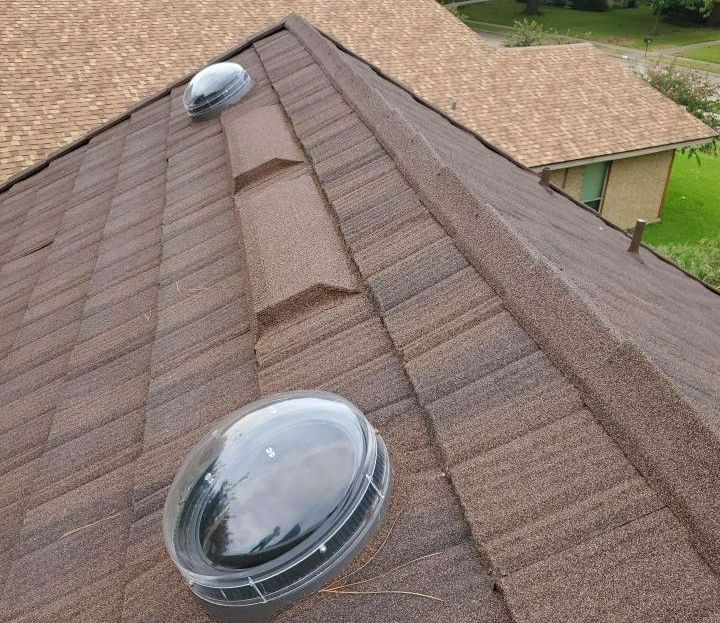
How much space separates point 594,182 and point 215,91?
1392 cm

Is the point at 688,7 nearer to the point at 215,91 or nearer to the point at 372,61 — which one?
the point at 372,61

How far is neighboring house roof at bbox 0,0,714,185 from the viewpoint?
41.7 ft

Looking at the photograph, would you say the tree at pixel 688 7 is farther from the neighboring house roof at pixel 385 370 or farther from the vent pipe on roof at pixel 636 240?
the neighboring house roof at pixel 385 370

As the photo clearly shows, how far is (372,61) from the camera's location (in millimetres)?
16109

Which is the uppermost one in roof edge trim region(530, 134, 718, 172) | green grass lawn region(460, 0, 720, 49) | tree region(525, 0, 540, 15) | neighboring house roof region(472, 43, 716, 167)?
neighboring house roof region(472, 43, 716, 167)

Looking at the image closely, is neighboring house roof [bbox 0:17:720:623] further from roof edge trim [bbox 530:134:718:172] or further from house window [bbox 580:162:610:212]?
house window [bbox 580:162:610:212]

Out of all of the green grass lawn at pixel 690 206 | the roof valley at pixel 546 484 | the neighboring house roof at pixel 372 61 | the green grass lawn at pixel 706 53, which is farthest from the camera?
the green grass lawn at pixel 706 53

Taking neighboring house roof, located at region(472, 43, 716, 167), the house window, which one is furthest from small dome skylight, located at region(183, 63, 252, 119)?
the house window

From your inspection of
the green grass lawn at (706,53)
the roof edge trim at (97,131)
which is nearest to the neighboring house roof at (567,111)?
the roof edge trim at (97,131)

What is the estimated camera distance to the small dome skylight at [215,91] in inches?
221

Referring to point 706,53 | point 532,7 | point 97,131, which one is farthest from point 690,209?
point 532,7

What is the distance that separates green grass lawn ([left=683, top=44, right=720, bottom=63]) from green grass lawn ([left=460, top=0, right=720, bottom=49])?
2.18 m

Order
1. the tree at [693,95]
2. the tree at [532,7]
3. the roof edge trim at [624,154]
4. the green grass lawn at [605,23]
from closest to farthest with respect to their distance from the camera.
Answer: the roof edge trim at [624,154] < the tree at [693,95] < the green grass lawn at [605,23] < the tree at [532,7]

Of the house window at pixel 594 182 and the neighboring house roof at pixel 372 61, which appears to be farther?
the house window at pixel 594 182
